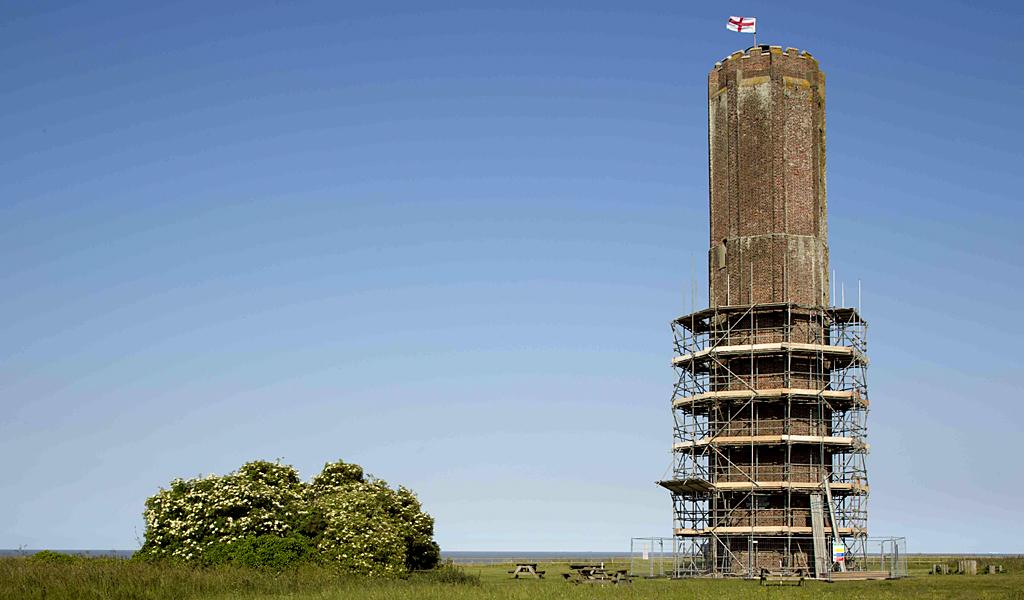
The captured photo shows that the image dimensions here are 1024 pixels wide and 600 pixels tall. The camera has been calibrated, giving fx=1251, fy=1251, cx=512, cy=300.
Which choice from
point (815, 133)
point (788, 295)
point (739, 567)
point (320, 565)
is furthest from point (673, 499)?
point (320, 565)

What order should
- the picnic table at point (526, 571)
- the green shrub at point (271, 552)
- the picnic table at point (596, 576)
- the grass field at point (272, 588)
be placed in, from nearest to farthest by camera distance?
1. the grass field at point (272, 588)
2. the green shrub at point (271, 552)
3. the picnic table at point (596, 576)
4. the picnic table at point (526, 571)

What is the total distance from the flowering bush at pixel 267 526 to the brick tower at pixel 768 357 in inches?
926

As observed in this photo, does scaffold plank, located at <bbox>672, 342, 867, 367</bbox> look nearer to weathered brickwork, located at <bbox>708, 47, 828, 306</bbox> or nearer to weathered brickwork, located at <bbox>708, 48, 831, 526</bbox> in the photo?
weathered brickwork, located at <bbox>708, 48, 831, 526</bbox>

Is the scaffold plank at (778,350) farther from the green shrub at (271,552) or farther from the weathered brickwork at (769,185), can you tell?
the green shrub at (271,552)

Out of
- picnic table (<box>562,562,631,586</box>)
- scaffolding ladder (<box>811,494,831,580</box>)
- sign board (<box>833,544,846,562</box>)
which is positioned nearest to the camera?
picnic table (<box>562,562,631,586</box>)

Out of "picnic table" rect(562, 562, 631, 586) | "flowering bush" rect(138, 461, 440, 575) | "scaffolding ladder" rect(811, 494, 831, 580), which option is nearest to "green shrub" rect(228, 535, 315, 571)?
"flowering bush" rect(138, 461, 440, 575)

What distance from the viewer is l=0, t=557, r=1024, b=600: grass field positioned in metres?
38.6

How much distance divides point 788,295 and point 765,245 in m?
3.30

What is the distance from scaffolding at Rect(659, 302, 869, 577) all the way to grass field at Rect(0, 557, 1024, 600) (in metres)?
18.6

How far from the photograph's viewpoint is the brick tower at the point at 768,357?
6844 centimetres

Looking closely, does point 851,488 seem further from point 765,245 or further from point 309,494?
point 309,494

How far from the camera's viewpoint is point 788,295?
71438 millimetres

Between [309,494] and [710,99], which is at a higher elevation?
[710,99]

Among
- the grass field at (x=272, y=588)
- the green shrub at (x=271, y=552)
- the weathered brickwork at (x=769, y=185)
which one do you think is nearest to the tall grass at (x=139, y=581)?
the grass field at (x=272, y=588)
